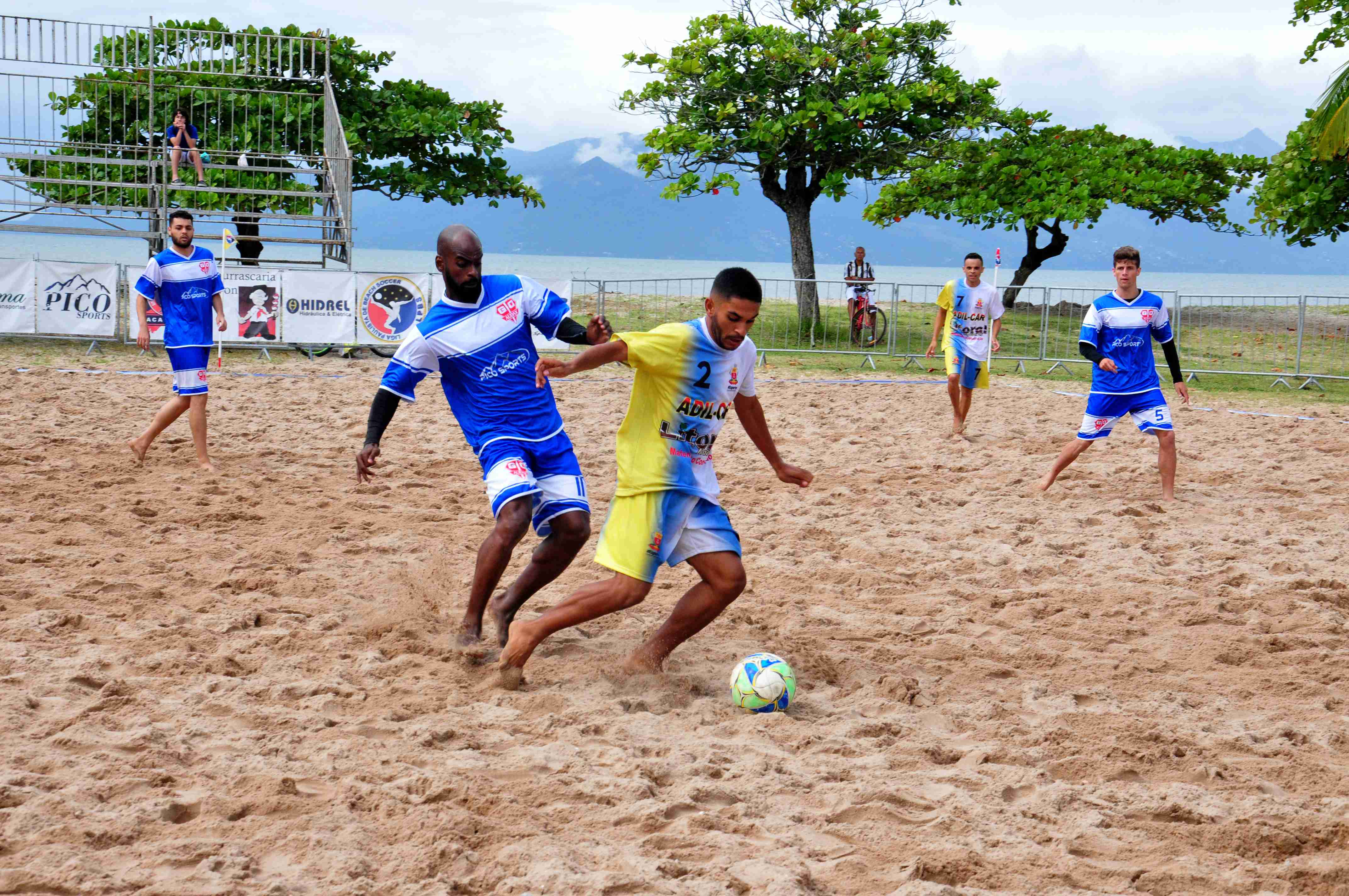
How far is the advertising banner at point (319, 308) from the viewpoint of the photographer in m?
15.8

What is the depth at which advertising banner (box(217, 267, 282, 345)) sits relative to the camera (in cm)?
1554

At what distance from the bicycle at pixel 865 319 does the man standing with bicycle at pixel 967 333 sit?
7.06m

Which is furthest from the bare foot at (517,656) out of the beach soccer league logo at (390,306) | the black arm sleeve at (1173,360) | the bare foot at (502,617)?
the beach soccer league logo at (390,306)

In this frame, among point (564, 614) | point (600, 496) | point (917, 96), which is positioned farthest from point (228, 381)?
point (917, 96)

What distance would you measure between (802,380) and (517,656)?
35.8 feet

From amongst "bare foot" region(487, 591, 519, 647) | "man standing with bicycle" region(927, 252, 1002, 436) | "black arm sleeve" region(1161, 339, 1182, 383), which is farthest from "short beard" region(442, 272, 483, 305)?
"man standing with bicycle" region(927, 252, 1002, 436)

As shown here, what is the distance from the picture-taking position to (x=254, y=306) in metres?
15.7

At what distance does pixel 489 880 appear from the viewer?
114 inches

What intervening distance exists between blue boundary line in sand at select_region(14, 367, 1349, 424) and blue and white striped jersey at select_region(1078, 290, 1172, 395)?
4.66m

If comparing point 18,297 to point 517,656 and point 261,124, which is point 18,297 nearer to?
point 261,124

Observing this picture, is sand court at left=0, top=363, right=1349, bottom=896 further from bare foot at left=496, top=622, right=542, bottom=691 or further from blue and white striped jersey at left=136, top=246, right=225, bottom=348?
blue and white striped jersey at left=136, top=246, right=225, bottom=348

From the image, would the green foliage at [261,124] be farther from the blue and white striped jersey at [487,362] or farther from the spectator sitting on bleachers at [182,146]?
the blue and white striped jersey at [487,362]

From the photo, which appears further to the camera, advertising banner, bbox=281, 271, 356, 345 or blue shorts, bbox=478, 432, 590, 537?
advertising banner, bbox=281, 271, 356, 345

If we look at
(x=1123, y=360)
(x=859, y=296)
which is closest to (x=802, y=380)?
(x=859, y=296)
